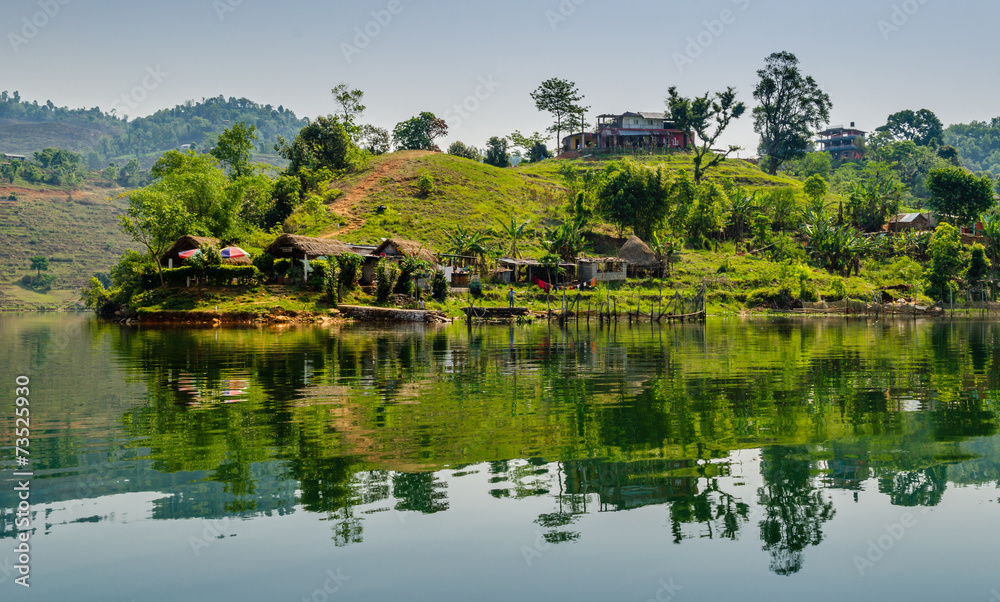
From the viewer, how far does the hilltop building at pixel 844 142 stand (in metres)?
145

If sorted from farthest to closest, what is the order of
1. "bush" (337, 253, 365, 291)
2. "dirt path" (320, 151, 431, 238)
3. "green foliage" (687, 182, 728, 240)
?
"green foliage" (687, 182, 728, 240) < "dirt path" (320, 151, 431, 238) < "bush" (337, 253, 365, 291)

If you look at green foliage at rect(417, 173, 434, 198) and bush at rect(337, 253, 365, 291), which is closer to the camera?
bush at rect(337, 253, 365, 291)

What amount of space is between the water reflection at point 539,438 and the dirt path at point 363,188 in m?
52.7

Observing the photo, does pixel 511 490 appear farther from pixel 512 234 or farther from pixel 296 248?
pixel 512 234

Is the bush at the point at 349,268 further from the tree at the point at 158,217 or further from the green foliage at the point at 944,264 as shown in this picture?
the green foliage at the point at 944,264

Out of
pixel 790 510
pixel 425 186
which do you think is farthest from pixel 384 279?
pixel 790 510

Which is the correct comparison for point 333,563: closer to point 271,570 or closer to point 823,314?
point 271,570

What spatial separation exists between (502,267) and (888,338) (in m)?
A: 36.1

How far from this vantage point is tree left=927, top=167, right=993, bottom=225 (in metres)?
81.6

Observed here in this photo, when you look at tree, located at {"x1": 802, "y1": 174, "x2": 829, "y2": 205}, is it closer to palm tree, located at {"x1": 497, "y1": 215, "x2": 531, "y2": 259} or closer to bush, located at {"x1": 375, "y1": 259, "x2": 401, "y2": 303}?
palm tree, located at {"x1": 497, "y1": 215, "x2": 531, "y2": 259}

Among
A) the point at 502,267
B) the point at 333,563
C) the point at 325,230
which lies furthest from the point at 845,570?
the point at 325,230

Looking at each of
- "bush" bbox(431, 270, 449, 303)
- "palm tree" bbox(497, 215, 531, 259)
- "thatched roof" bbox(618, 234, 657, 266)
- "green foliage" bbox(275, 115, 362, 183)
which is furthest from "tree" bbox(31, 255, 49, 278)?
"thatched roof" bbox(618, 234, 657, 266)

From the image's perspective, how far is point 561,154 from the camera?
12125 cm

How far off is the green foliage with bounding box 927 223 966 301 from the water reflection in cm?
4748
